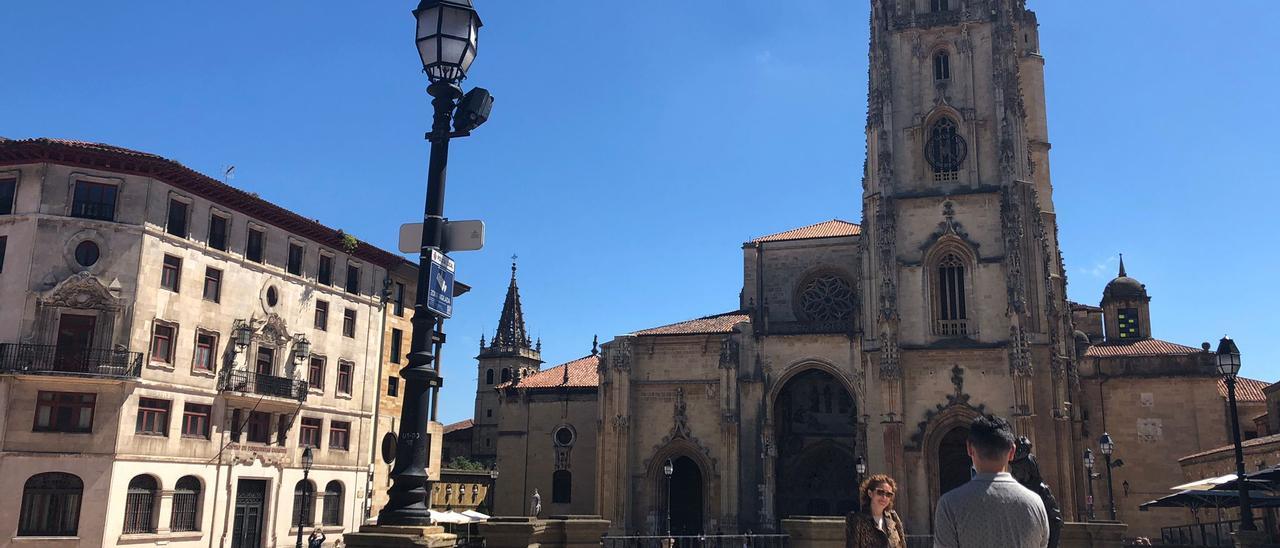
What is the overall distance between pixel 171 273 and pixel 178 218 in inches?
74.2

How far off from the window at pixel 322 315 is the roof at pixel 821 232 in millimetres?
23130

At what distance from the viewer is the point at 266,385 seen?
109 feet

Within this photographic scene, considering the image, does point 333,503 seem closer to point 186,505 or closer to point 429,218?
point 186,505

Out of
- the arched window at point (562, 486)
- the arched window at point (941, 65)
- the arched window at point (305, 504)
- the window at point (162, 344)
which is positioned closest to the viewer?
the window at point (162, 344)

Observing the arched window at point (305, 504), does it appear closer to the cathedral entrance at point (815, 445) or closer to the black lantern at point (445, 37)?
the cathedral entrance at point (815, 445)

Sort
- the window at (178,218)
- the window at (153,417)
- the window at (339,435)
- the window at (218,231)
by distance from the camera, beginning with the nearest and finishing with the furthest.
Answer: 1. the window at (153,417)
2. the window at (178,218)
3. the window at (218,231)
4. the window at (339,435)

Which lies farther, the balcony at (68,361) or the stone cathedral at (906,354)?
the stone cathedral at (906,354)

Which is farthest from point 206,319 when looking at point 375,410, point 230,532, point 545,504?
point 545,504

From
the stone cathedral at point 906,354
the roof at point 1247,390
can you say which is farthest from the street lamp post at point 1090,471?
the roof at point 1247,390

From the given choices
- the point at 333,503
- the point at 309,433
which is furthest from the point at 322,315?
the point at 333,503

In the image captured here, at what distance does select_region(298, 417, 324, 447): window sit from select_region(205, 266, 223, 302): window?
6054 millimetres

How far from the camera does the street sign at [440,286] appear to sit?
26.2 ft

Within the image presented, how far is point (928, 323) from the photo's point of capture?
138 feet

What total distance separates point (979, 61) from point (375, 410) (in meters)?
31.7
